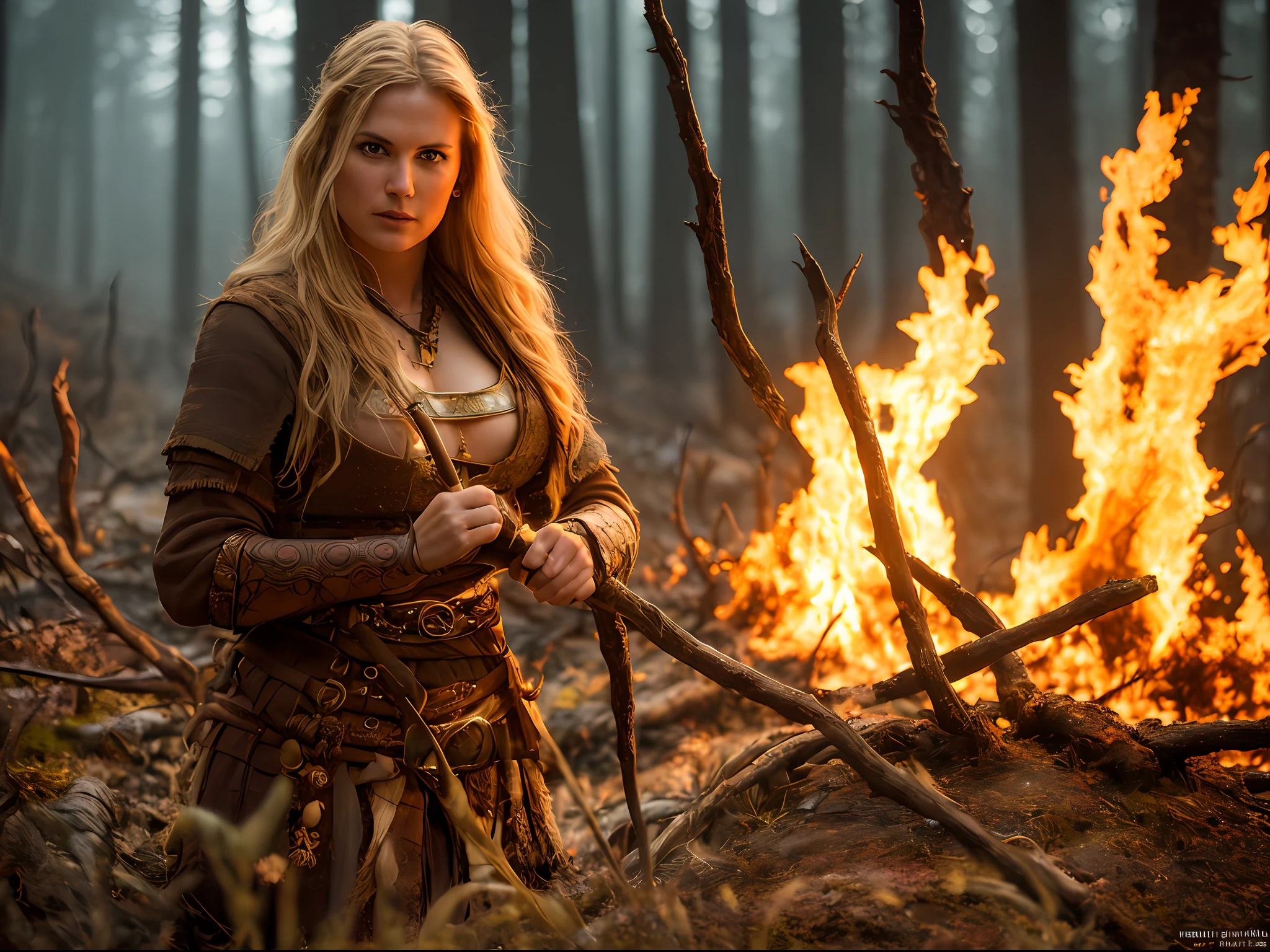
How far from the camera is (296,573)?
1.71 m

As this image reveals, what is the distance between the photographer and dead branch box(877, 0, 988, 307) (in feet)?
8.55

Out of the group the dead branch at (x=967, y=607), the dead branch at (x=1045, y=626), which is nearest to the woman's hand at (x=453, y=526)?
the dead branch at (x=1045, y=626)

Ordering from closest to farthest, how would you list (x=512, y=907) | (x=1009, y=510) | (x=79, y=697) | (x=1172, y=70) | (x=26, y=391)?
(x=512, y=907)
(x=79, y=697)
(x=26, y=391)
(x=1172, y=70)
(x=1009, y=510)

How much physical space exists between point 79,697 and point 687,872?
3021mm

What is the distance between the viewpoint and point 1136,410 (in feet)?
12.4

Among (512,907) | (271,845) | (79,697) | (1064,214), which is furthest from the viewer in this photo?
(1064,214)

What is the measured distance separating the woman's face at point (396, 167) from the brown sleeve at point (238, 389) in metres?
0.35

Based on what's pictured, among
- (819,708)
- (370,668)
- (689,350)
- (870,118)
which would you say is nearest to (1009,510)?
(689,350)

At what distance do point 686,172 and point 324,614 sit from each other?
1349 centimetres

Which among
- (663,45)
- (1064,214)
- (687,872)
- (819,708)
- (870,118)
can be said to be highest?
(870,118)

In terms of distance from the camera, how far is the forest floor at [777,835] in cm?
155

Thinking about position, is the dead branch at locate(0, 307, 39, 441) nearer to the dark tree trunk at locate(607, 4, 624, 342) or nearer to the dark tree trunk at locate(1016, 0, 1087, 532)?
the dark tree trunk at locate(1016, 0, 1087, 532)

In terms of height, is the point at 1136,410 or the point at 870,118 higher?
the point at 870,118

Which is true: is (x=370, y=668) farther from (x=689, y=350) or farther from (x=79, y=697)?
(x=689, y=350)
